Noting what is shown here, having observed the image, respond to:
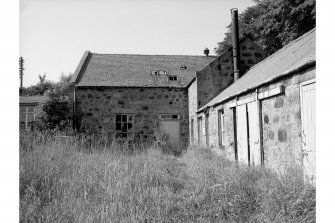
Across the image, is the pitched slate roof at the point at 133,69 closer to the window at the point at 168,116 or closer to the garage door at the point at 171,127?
the window at the point at 168,116

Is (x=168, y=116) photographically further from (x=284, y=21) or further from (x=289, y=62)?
(x=289, y=62)

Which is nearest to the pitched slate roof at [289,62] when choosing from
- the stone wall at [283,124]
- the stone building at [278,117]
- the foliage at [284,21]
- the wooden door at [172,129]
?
the stone building at [278,117]

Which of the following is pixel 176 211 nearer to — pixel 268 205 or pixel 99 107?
pixel 268 205

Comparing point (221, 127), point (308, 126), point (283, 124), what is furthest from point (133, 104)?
point (308, 126)

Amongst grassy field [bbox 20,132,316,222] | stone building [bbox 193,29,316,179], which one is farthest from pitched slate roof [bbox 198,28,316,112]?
grassy field [bbox 20,132,316,222]

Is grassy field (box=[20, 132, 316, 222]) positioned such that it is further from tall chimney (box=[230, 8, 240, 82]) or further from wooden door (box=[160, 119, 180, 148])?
wooden door (box=[160, 119, 180, 148])

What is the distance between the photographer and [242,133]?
8.88 metres

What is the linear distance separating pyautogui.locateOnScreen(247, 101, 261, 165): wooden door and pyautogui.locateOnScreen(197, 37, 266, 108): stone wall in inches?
291

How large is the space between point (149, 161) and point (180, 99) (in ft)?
37.9

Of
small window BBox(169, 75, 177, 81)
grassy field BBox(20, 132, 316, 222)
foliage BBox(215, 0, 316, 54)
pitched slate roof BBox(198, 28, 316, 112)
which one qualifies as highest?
foliage BBox(215, 0, 316, 54)

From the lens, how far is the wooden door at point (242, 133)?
8523 mm

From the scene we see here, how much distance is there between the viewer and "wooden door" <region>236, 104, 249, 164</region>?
8523 millimetres

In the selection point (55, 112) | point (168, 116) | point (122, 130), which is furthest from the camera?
point (168, 116)

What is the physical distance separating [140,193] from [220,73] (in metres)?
11.9
